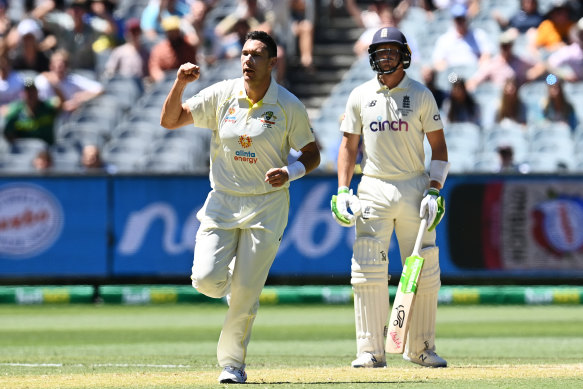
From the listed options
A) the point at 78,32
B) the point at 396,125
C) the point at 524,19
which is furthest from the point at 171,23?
the point at 396,125

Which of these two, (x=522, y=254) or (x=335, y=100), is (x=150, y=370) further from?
(x=335, y=100)

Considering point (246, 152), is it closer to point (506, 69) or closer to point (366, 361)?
point (366, 361)

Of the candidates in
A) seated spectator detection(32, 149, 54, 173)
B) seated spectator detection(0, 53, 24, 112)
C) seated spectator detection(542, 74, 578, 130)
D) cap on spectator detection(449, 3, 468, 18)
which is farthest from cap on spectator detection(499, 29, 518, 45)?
seated spectator detection(0, 53, 24, 112)

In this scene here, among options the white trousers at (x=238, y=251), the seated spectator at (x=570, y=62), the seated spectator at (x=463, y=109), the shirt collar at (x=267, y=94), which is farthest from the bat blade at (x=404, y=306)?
the seated spectator at (x=570, y=62)

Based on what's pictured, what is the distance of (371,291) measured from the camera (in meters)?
7.94

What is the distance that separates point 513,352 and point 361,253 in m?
2.17

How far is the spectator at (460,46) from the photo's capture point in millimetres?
17078

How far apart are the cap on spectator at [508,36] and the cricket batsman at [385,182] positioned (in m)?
8.54

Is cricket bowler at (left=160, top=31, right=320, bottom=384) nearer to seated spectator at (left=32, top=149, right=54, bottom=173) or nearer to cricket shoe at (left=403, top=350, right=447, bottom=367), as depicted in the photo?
cricket shoe at (left=403, top=350, right=447, bottom=367)

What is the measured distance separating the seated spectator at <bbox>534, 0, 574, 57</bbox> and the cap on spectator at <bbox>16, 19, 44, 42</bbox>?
763 centimetres

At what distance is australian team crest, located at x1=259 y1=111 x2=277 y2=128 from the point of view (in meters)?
7.25

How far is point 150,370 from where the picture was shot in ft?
25.9

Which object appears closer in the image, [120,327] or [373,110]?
[373,110]

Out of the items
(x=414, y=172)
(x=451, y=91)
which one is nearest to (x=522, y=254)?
(x=451, y=91)
